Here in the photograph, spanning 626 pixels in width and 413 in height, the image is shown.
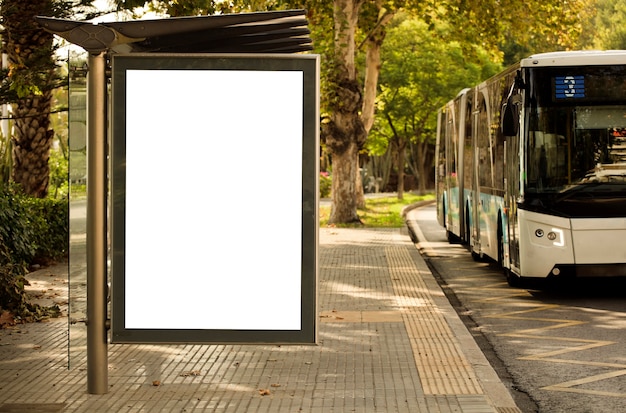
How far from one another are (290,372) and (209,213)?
1845 millimetres

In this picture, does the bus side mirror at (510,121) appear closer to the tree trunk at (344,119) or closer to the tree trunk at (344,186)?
the tree trunk at (344,119)

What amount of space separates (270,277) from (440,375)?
183 centimetres

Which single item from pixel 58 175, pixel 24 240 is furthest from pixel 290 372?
pixel 58 175

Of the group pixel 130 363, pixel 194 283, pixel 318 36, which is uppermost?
pixel 318 36

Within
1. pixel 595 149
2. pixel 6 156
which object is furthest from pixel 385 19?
pixel 595 149

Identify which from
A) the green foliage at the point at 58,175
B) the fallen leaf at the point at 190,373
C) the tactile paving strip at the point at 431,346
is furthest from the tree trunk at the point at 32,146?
the fallen leaf at the point at 190,373

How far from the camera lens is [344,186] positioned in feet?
98.2

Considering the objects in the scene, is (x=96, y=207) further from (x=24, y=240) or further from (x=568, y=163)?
(x=24, y=240)

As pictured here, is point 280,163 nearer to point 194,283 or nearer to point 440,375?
point 194,283

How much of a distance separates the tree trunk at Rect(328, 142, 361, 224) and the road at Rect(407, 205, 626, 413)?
10772 millimetres

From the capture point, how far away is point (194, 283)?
24.4 ft

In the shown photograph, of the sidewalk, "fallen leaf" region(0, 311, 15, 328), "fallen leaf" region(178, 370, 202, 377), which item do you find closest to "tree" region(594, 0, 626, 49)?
the sidewalk

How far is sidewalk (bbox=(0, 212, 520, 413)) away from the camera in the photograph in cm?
751

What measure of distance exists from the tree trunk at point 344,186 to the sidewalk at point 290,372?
17.0 metres
